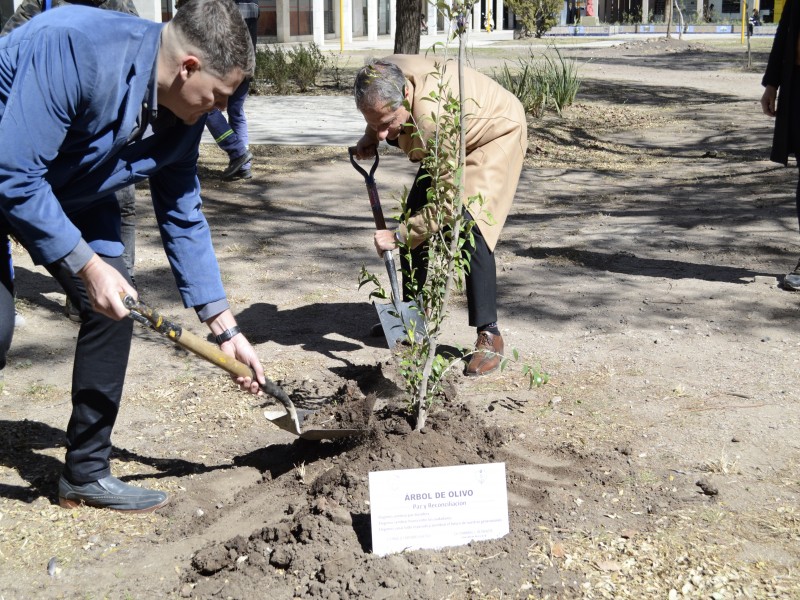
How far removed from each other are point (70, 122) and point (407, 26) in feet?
33.1

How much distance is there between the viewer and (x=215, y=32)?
241 centimetres

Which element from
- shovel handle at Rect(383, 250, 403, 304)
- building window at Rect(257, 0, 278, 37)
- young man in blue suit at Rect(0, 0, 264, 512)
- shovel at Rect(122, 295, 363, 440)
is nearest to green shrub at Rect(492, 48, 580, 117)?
shovel handle at Rect(383, 250, 403, 304)

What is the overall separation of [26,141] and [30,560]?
134 cm

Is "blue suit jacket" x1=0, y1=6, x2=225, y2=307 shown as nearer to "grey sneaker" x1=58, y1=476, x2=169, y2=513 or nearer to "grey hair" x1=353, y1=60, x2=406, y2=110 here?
"grey sneaker" x1=58, y1=476, x2=169, y2=513

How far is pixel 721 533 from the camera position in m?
2.92

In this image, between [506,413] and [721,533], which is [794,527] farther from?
[506,413]

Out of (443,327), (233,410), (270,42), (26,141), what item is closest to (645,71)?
(270,42)

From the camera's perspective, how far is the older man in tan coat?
386 cm

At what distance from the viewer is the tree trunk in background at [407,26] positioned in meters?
11.9

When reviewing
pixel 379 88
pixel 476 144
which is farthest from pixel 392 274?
pixel 379 88

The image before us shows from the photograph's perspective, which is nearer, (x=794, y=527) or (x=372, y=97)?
(x=794, y=527)

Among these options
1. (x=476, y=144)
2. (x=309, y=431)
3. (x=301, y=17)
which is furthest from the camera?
(x=301, y=17)

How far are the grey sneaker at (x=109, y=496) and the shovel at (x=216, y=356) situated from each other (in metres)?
0.51

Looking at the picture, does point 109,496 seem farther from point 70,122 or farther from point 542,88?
point 542,88
